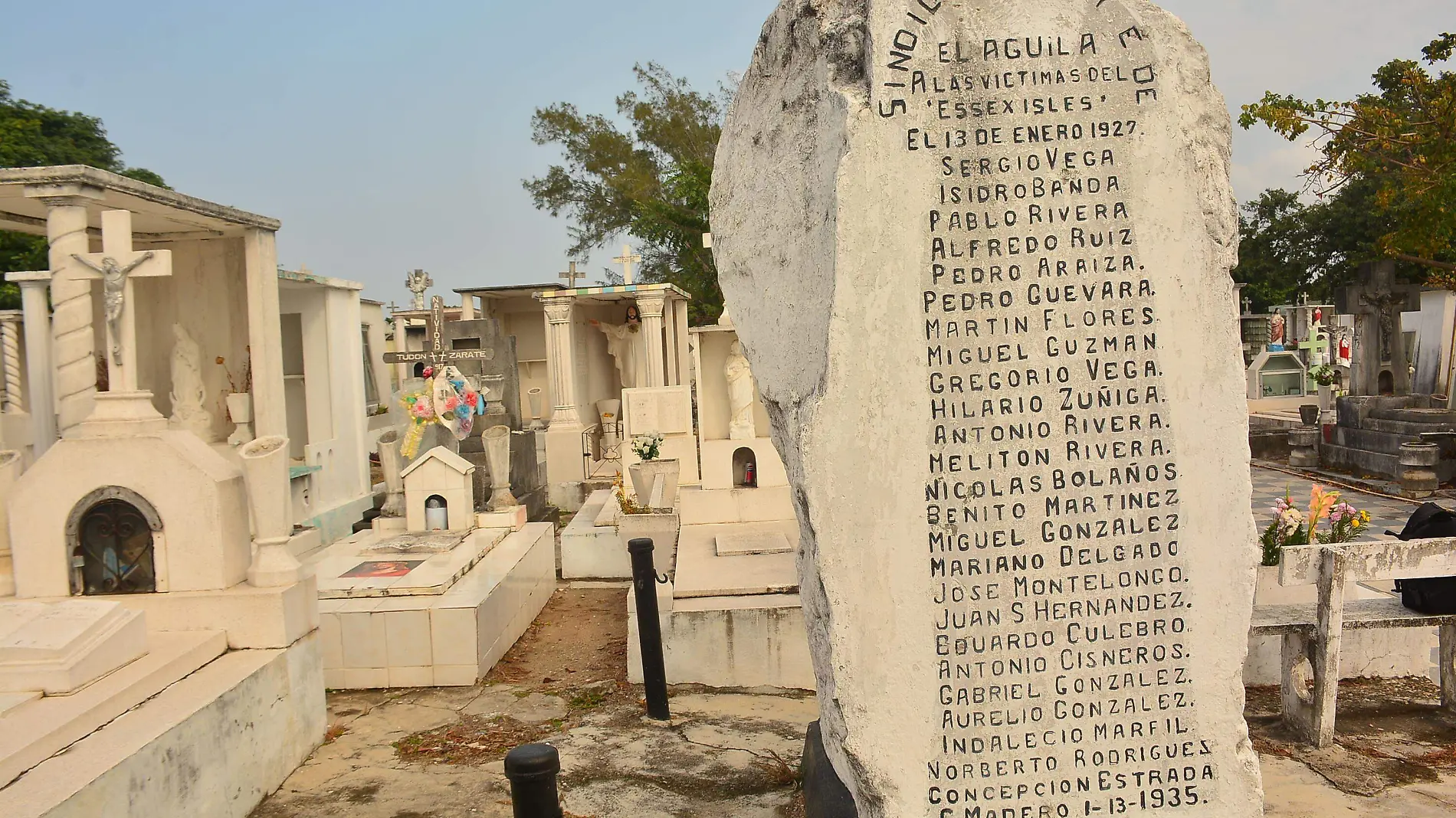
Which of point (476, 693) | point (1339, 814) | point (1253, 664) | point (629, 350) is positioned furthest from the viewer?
point (629, 350)

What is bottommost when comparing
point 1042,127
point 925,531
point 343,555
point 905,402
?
point 343,555

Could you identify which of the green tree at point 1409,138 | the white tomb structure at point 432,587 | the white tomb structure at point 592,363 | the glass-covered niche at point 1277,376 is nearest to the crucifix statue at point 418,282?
the white tomb structure at point 592,363

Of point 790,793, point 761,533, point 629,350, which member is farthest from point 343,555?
point 629,350

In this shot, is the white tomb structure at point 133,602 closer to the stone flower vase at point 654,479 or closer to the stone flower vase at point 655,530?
the stone flower vase at point 655,530

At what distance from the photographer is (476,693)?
670 centimetres

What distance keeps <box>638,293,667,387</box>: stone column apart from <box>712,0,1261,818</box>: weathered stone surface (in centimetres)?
1524

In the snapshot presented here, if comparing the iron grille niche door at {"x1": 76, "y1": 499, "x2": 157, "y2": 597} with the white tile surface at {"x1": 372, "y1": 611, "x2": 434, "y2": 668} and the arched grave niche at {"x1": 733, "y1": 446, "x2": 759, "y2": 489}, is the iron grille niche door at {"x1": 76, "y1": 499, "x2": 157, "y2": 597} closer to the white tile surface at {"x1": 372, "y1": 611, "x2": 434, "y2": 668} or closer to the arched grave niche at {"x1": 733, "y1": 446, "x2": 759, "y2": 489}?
the white tile surface at {"x1": 372, "y1": 611, "x2": 434, "y2": 668}

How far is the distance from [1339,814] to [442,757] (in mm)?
4314

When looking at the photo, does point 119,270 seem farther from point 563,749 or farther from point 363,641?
point 563,749

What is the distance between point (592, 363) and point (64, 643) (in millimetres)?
16970

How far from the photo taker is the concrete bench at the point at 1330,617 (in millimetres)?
4465

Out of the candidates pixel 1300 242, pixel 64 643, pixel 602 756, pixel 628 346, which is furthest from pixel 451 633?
pixel 1300 242

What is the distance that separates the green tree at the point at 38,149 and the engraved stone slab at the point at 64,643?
14454 millimetres

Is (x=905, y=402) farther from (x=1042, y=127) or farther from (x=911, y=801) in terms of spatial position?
(x=911, y=801)
